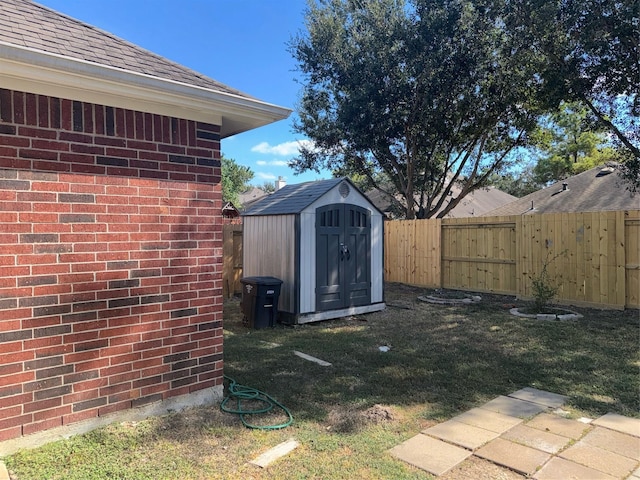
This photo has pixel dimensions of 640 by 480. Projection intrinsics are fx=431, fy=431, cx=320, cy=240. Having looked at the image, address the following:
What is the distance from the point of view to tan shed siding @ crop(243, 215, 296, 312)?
25.0ft

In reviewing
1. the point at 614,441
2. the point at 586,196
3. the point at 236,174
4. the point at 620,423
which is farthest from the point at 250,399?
the point at 236,174

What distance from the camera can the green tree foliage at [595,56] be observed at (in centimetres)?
784

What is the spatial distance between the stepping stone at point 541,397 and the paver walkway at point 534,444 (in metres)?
0.12

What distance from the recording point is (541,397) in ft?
13.6

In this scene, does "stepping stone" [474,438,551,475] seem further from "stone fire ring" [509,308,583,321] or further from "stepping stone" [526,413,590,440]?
"stone fire ring" [509,308,583,321]

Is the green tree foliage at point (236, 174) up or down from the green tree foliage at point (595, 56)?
up

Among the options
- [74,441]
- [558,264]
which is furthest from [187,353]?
[558,264]

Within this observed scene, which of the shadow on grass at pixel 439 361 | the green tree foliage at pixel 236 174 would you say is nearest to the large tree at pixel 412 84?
the shadow on grass at pixel 439 361

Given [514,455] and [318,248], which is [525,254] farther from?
[514,455]

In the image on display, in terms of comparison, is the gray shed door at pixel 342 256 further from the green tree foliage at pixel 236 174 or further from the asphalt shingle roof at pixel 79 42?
the green tree foliage at pixel 236 174

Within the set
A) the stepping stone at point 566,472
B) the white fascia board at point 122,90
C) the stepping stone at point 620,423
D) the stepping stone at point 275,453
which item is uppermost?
the white fascia board at point 122,90

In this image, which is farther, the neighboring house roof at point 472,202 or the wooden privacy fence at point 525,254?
the neighboring house roof at point 472,202

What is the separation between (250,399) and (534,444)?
7.88 ft

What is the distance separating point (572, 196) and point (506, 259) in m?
9.03
